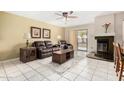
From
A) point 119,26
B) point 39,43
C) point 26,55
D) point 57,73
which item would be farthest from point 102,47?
point 26,55

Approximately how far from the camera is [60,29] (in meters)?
7.43

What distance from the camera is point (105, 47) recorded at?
14.7 ft

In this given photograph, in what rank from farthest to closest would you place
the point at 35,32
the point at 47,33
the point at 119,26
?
the point at 47,33 → the point at 35,32 → the point at 119,26

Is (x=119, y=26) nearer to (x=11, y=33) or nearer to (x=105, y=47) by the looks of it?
(x=105, y=47)

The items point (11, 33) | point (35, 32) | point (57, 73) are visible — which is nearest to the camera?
point (57, 73)

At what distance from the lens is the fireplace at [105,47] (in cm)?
426

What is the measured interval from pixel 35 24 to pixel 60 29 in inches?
112

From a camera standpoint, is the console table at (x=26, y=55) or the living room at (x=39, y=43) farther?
the console table at (x=26, y=55)

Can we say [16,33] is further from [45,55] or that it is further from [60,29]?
[60,29]

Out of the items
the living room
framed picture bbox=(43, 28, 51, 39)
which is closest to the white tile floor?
the living room

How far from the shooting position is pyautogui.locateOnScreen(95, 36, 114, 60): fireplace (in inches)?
168

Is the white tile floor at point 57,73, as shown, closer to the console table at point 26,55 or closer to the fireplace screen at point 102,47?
the console table at point 26,55

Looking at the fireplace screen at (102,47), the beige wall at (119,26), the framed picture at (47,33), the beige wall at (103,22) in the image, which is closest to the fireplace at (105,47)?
the fireplace screen at (102,47)
